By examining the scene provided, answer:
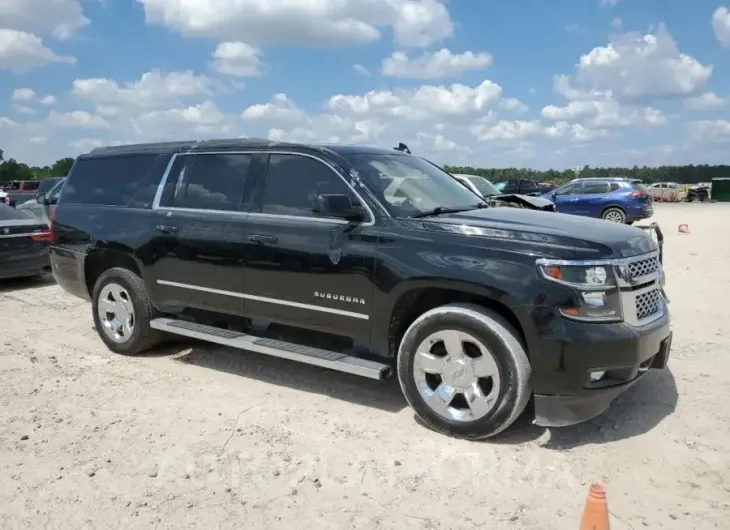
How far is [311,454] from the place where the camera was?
162 inches

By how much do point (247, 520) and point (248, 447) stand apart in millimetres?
890

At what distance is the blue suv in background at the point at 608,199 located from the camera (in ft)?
67.2

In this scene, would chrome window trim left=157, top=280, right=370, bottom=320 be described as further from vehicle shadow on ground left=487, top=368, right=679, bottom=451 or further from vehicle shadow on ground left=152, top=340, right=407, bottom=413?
vehicle shadow on ground left=487, top=368, right=679, bottom=451

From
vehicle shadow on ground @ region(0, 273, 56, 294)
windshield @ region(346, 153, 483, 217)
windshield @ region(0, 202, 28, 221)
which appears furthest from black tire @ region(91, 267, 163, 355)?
windshield @ region(0, 202, 28, 221)

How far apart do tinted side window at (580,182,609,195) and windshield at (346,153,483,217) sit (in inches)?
662

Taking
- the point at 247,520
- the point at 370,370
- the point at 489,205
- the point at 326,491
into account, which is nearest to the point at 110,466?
the point at 247,520

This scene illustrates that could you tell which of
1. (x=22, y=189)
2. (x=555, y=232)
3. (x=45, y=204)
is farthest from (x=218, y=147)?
(x=22, y=189)

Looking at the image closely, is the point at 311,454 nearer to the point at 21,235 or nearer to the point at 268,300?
the point at 268,300

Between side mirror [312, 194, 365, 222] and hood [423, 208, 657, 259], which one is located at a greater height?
side mirror [312, 194, 365, 222]

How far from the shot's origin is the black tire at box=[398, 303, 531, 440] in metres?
4.04

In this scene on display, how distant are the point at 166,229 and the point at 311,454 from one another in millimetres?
2670

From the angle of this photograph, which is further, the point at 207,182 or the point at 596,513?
the point at 207,182

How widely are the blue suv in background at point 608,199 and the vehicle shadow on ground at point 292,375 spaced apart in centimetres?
1598

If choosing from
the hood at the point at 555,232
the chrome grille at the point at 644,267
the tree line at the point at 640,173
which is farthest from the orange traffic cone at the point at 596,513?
the tree line at the point at 640,173
